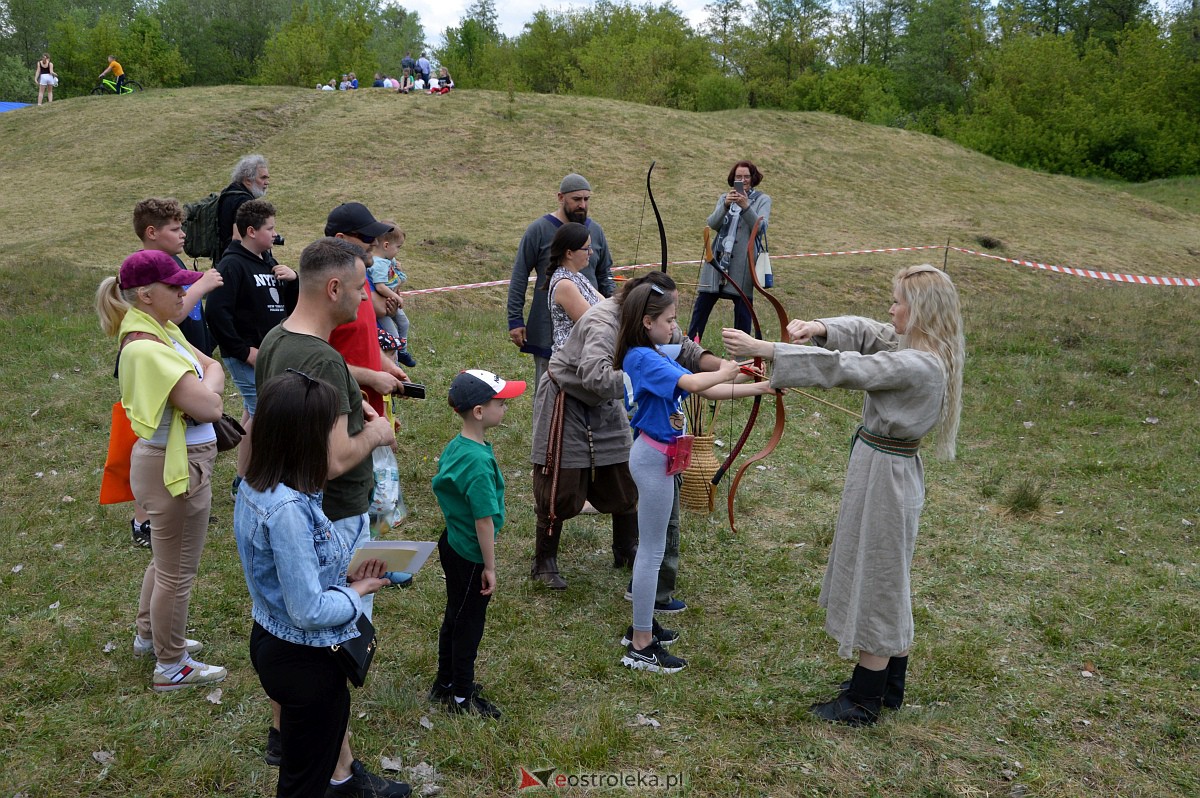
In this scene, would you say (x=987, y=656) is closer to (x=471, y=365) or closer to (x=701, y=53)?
(x=471, y=365)

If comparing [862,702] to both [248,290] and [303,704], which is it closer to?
[303,704]

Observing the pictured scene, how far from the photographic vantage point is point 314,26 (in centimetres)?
5206

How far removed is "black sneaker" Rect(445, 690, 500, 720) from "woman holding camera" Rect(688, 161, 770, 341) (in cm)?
537

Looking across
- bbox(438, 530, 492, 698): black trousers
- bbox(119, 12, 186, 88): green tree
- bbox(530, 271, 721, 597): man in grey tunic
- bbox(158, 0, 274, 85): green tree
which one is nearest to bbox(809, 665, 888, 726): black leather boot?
bbox(530, 271, 721, 597): man in grey tunic

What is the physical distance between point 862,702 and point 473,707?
1.67 metres

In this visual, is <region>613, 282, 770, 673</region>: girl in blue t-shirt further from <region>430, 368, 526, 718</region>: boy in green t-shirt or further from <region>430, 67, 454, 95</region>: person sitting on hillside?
<region>430, 67, 454, 95</region>: person sitting on hillside

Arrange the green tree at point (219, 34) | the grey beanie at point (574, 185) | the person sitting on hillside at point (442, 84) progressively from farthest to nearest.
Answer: the green tree at point (219, 34) → the person sitting on hillside at point (442, 84) → the grey beanie at point (574, 185)

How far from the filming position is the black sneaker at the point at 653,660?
4.20 m

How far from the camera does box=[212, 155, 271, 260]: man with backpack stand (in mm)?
5617

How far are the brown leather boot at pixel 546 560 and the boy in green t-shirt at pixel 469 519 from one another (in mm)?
1276

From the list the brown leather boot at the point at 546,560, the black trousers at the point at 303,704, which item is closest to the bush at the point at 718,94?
the brown leather boot at the point at 546,560

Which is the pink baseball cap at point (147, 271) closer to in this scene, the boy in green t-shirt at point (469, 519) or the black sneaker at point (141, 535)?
the boy in green t-shirt at point (469, 519)

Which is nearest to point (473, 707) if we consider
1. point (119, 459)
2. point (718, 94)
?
point (119, 459)

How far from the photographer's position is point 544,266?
600 centimetres
